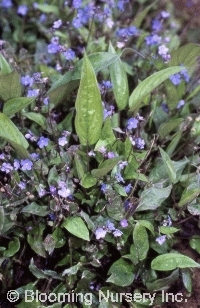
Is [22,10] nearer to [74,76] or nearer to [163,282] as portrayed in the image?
[74,76]

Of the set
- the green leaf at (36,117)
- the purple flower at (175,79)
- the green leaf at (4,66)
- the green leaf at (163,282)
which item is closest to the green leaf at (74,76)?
the green leaf at (36,117)

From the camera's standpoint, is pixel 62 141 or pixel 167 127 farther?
pixel 167 127

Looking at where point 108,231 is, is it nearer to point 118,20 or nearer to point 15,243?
point 15,243

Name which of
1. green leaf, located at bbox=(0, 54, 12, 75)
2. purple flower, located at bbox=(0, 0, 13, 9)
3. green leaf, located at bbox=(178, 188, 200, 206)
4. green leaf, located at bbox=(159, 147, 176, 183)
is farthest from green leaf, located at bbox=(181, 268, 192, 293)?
purple flower, located at bbox=(0, 0, 13, 9)

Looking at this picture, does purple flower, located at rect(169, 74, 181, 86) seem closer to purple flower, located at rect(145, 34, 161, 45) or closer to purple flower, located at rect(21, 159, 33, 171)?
purple flower, located at rect(145, 34, 161, 45)

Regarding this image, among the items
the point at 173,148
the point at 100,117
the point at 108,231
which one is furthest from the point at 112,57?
the point at 108,231

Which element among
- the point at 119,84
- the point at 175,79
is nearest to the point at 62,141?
the point at 119,84

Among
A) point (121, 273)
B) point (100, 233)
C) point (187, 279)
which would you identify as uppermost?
point (100, 233)

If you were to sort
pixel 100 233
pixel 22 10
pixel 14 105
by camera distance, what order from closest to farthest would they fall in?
1. pixel 100 233
2. pixel 14 105
3. pixel 22 10
